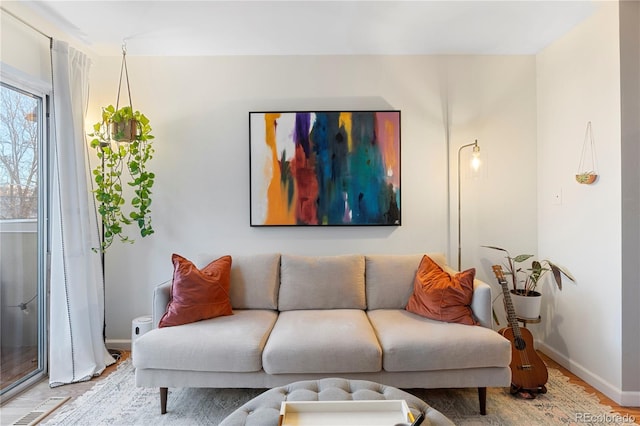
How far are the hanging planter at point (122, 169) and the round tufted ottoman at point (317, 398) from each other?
1.92 meters

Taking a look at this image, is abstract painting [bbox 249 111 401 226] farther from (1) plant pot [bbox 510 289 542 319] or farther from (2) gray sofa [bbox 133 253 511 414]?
(1) plant pot [bbox 510 289 542 319]

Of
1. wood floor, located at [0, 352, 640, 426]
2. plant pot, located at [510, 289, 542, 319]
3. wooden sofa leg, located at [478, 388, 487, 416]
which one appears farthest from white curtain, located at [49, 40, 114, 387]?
plant pot, located at [510, 289, 542, 319]

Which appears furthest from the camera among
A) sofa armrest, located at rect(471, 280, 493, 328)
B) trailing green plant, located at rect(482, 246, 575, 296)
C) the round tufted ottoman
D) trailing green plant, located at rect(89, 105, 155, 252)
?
trailing green plant, located at rect(89, 105, 155, 252)

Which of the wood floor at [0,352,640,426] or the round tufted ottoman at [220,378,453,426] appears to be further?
the wood floor at [0,352,640,426]

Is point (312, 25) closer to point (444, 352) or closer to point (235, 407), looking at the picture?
point (444, 352)

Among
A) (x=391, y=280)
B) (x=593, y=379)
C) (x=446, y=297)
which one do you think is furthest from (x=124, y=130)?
(x=593, y=379)

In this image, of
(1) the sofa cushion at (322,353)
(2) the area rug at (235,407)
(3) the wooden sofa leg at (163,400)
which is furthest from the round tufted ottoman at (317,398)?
(3) the wooden sofa leg at (163,400)

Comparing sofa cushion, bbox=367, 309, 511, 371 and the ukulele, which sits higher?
sofa cushion, bbox=367, 309, 511, 371

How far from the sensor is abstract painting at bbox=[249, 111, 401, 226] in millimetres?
3012

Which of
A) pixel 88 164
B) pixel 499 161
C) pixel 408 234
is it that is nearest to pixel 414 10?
pixel 499 161

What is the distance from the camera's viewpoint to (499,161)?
3090mm

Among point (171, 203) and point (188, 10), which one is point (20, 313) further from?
point (188, 10)

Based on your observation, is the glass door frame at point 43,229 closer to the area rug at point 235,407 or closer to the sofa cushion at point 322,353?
the area rug at point 235,407

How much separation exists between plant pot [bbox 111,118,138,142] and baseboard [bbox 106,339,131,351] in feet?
5.75
